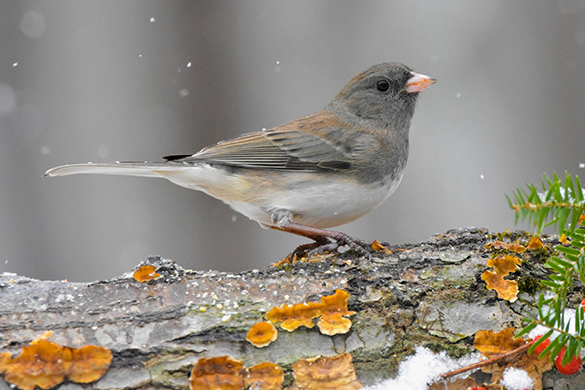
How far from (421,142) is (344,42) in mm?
1290

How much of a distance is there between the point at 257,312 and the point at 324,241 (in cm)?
92

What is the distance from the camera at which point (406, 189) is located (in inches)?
196

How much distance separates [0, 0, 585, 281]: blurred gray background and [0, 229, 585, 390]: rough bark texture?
2289 mm

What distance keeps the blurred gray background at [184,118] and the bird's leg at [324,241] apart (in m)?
1.70

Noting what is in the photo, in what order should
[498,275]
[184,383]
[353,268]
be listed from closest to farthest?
[184,383] → [498,275] → [353,268]

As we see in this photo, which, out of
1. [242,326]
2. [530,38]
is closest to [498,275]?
[242,326]

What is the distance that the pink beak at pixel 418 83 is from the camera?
8.89ft

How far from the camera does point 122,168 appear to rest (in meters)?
2.30

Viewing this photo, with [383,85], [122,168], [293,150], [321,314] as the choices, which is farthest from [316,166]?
[321,314]

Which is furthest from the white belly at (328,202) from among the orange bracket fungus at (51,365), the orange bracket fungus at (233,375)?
the orange bracket fungus at (51,365)

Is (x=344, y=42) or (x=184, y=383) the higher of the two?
(x=344, y=42)

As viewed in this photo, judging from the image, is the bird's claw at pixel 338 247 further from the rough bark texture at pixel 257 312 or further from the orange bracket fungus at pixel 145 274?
the orange bracket fungus at pixel 145 274

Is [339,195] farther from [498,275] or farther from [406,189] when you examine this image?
[406,189]

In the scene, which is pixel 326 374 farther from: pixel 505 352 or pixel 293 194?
pixel 293 194
